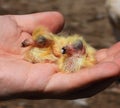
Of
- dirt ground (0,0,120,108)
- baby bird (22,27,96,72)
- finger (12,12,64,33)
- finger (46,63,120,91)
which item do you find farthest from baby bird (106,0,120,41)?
finger (46,63,120,91)

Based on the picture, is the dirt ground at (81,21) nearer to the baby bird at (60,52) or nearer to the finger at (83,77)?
the baby bird at (60,52)

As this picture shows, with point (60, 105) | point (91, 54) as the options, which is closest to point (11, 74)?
point (91, 54)

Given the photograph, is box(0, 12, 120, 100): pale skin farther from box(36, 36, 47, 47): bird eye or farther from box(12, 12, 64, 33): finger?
box(12, 12, 64, 33): finger

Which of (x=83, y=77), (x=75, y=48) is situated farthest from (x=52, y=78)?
(x=75, y=48)

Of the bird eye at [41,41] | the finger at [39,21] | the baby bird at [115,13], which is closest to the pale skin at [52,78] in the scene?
the bird eye at [41,41]

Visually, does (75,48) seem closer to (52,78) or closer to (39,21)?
(52,78)

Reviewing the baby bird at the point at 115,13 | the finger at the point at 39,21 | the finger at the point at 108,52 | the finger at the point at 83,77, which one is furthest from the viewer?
the baby bird at the point at 115,13

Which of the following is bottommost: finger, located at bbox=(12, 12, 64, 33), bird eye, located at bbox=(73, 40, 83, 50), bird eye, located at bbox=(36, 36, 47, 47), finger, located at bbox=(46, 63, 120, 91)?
finger, located at bbox=(46, 63, 120, 91)
